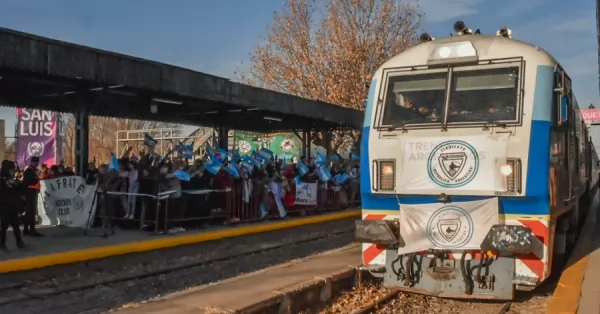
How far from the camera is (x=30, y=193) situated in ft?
39.2

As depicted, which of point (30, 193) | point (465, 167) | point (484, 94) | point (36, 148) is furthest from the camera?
point (36, 148)

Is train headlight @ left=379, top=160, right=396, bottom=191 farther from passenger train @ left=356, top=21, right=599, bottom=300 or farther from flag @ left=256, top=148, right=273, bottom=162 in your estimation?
flag @ left=256, top=148, right=273, bottom=162

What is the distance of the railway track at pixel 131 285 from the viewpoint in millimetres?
8375

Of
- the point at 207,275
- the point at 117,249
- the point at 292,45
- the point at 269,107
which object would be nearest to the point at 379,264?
the point at 207,275

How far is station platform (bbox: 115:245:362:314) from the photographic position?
694 centimetres

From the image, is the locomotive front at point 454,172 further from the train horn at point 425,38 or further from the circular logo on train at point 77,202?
the circular logo on train at point 77,202

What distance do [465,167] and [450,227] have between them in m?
0.78

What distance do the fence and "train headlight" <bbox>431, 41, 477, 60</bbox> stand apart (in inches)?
290

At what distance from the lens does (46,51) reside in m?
10.9

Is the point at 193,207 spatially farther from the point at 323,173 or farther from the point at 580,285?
the point at 580,285

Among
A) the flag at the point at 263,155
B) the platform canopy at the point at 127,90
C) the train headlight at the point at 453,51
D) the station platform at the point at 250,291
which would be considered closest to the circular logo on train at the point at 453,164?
the train headlight at the point at 453,51

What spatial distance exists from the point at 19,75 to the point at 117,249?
3995mm

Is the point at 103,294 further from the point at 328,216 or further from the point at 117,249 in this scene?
the point at 328,216

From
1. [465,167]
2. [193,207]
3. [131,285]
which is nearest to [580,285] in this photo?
[465,167]
